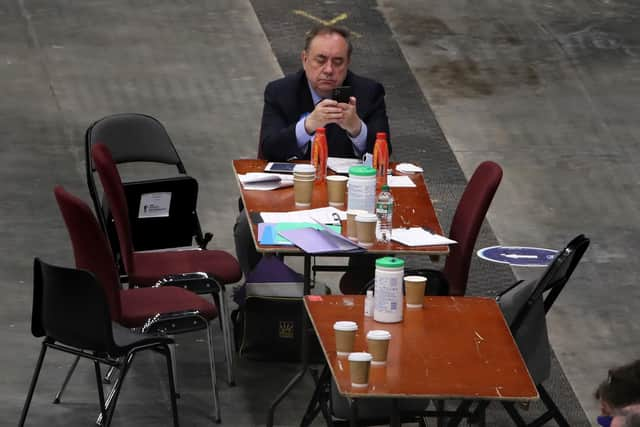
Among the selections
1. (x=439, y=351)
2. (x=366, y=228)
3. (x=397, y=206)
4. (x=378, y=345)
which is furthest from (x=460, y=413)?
(x=397, y=206)

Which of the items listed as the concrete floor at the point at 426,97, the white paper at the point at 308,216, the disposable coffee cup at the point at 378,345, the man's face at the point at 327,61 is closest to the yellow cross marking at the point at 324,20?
the concrete floor at the point at 426,97

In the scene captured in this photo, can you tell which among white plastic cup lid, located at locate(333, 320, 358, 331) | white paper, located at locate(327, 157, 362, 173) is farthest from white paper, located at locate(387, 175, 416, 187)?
white plastic cup lid, located at locate(333, 320, 358, 331)

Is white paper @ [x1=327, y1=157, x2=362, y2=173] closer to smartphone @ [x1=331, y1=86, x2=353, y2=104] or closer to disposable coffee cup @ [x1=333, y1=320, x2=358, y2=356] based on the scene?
smartphone @ [x1=331, y1=86, x2=353, y2=104]

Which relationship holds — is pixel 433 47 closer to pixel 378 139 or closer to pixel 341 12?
pixel 341 12

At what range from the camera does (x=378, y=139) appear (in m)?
6.47

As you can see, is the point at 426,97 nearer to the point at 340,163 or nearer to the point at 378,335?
the point at 340,163

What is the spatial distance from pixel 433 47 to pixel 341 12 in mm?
913

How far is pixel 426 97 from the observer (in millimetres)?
10234

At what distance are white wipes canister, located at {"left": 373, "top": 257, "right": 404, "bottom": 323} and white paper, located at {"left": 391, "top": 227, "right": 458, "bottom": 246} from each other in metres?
0.87

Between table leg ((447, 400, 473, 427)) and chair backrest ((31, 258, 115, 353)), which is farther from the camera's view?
chair backrest ((31, 258, 115, 353))

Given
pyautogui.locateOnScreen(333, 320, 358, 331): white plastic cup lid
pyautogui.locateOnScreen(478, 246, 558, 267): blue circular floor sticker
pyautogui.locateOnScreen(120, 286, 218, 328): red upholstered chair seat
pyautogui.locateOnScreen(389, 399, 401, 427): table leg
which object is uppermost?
pyautogui.locateOnScreen(333, 320, 358, 331): white plastic cup lid

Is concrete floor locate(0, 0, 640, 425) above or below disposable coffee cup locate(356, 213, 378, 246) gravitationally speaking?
below

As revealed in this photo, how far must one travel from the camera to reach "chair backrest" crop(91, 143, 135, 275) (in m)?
6.00

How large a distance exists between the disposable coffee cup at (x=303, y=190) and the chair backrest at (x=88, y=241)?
1.09 metres
